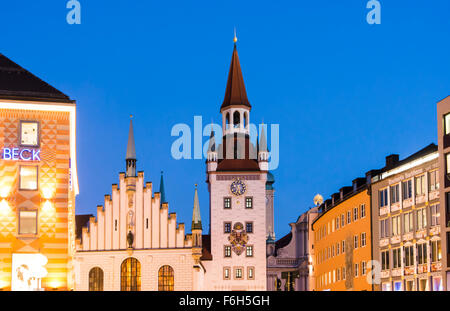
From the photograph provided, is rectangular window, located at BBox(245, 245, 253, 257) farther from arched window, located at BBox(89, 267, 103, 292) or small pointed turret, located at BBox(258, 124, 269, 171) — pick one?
arched window, located at BBox(89, 267, 103, 292)

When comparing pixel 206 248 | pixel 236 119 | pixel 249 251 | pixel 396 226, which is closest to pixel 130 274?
pixel 206 248

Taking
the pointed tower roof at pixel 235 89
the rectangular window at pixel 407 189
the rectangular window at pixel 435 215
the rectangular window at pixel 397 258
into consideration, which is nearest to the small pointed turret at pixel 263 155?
the pointed tower roof at pixel 235 89

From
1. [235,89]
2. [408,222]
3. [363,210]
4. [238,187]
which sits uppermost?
[235,89]

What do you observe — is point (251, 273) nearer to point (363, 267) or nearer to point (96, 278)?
point (96, 278)

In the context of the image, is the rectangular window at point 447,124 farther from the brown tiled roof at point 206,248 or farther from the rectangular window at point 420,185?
the brown tiled roof at point 206,248

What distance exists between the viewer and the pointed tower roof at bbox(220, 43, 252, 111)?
116188 mm

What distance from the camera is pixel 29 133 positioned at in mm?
49031

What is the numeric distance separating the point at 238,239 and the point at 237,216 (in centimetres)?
306

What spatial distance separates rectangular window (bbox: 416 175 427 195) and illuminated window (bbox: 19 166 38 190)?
2697cm
